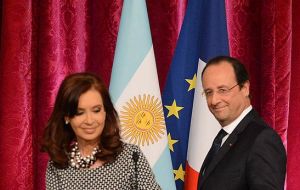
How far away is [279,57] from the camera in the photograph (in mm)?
3371

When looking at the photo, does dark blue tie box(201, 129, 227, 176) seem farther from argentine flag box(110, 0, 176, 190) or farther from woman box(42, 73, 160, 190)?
argentine flag box(110, 0, 176, 190)

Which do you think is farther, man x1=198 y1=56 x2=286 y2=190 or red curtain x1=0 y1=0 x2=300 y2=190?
red curtain x1=0 y1=0 x2=300 y2=190

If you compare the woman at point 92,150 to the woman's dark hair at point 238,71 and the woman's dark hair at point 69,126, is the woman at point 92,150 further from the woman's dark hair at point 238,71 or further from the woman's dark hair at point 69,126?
the woman's dark hair at point 238,71

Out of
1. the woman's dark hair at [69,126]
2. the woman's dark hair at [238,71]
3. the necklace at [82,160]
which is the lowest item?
the necklace at [82,160]

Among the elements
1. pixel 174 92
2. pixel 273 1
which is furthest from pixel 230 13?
pixel 174 92

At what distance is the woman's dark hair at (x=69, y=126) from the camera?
1921 millimetres

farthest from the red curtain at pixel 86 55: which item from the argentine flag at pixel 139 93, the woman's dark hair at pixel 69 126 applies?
the woman's dark hair at pixel 69 126

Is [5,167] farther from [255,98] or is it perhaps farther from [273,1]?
[273,1]

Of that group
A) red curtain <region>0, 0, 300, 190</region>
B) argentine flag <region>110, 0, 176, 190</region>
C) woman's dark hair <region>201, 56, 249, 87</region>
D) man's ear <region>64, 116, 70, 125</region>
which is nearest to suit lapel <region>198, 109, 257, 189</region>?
woman's dark hair <region>201, 56, 249, 87</region>

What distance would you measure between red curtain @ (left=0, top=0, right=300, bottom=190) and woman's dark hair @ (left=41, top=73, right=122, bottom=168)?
1.14 m

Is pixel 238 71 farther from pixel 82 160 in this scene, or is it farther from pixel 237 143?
pixel 82 160

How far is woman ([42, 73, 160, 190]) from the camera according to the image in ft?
6.31

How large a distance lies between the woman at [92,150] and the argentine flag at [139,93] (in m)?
0.78

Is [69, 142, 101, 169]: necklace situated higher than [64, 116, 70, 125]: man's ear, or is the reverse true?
[64, 116, 70, 125]: man's ear
